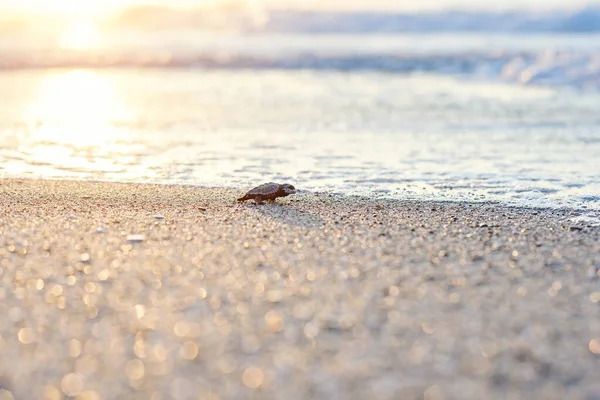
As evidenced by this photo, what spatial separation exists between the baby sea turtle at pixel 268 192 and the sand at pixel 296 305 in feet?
1.18

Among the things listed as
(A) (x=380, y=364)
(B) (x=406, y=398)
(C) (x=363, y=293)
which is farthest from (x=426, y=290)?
(B) (x=406, y=398)

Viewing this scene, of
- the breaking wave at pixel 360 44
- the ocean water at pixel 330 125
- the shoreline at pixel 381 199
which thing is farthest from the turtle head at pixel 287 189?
the breaking wave at pixel 360 44

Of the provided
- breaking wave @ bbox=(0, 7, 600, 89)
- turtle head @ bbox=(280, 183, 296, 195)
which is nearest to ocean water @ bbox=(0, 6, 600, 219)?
breaking wave @ bbox=(0, 7, 600, 89)

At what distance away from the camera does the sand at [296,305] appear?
2703 mm

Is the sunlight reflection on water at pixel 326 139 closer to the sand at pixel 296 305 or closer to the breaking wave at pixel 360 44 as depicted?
the sand at pixel 296 305

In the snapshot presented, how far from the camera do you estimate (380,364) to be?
9.25 feet

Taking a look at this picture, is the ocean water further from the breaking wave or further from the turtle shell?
the turtle shell

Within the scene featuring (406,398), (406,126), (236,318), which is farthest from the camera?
(406,126)

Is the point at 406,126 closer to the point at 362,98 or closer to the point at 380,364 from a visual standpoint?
the point at 362,98

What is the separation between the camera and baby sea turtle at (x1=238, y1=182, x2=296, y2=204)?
5602mm

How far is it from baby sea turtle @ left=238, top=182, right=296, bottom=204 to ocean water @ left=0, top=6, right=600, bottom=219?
80 cm

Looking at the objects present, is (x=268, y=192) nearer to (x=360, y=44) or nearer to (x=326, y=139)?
(x=326, y=139)

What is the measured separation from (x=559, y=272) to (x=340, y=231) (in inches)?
55.2

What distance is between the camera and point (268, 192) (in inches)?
220
